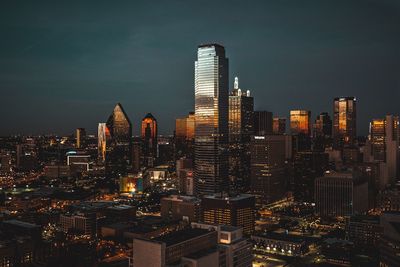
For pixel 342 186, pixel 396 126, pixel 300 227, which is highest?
pixel 396 126

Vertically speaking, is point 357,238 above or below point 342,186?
below

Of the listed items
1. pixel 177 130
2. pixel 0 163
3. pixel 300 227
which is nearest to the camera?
pixel 300 227

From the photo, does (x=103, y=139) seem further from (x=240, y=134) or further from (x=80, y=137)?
(x=240, y=134)

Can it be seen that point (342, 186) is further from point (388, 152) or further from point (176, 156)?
point (176, 156)

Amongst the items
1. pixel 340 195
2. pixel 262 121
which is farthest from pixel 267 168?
pixel 262 121

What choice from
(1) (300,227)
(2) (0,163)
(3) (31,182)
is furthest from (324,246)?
(2) (0,163)

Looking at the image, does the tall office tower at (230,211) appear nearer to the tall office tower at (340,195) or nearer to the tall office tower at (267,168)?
the tall office tower at (340,195)

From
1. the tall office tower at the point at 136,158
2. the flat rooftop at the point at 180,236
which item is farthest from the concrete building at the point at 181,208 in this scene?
the tall office tower at the point at 136,158

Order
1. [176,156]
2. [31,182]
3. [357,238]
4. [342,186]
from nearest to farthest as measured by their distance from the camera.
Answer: [357,238] → [342,186] → [31,182] → [176,156]
